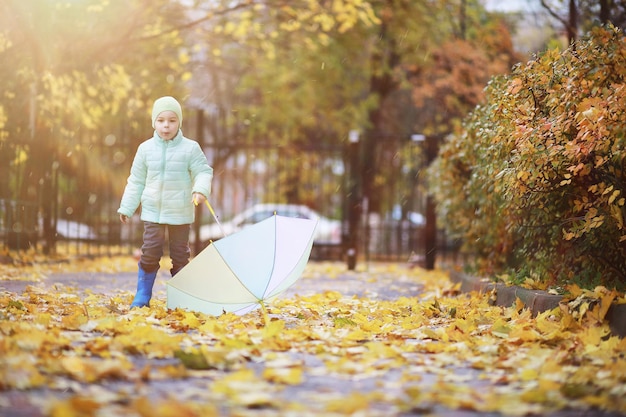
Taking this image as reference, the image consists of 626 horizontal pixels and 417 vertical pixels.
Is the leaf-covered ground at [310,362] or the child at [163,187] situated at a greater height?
the child at [163,187]

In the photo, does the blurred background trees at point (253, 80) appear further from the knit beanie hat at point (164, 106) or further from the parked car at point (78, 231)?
the knit beanie hat at point (164, 106)

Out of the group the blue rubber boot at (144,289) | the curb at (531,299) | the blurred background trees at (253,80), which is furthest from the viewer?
the blurred background trees at (253,80)

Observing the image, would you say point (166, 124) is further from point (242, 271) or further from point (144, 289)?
point (242, 271)

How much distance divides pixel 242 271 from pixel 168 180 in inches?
50.3

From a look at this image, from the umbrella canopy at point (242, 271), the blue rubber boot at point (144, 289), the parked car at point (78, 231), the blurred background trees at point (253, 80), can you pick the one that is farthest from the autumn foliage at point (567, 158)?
the parked car at point (78, 231)

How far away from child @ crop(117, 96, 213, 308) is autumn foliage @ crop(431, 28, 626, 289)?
252 cm

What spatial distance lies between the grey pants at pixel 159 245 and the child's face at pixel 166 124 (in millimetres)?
749

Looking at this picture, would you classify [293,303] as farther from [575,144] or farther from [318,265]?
[318,265]

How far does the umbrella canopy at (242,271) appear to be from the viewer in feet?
19.6

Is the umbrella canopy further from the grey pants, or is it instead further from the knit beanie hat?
the knit beanie hat

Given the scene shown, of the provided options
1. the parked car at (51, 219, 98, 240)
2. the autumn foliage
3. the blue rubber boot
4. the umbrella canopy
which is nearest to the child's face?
the blue rubber boot

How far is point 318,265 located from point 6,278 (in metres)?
6.31

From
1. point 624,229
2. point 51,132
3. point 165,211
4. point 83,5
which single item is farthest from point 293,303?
point 83,5

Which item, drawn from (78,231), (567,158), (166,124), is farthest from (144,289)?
(78,231)
